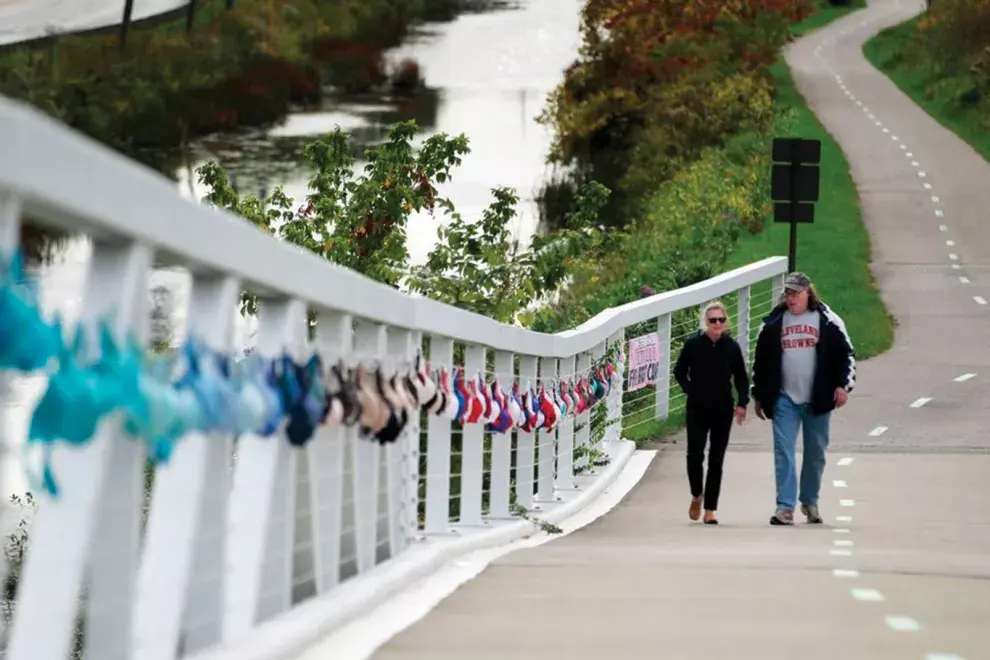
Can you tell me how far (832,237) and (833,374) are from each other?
96.4ft

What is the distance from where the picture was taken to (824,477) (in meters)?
19.7

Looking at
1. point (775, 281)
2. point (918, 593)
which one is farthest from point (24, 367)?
point (775, 281)

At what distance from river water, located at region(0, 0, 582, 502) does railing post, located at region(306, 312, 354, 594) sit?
115 feet

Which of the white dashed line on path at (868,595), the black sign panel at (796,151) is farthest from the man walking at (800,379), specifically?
the black sign panel at (796,151)

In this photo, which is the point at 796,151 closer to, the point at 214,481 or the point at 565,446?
the point at 565,446

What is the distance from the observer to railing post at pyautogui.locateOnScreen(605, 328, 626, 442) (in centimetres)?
2053

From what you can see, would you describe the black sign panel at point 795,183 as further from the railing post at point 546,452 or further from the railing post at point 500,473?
the railing post at point 500,473

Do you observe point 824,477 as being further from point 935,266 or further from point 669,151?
point 669,151

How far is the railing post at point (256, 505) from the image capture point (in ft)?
20.4

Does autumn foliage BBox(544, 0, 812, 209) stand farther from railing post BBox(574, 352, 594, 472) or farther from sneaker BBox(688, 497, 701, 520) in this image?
sneaker BBox(688, 497, 701, 520)

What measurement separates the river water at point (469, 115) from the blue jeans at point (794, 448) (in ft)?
92.9

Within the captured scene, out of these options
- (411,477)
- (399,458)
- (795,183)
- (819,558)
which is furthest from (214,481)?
(795,183)

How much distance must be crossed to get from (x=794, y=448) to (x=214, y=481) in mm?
10220

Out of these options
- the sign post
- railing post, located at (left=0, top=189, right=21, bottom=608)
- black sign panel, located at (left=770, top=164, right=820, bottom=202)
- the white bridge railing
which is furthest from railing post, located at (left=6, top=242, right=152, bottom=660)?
black sign panel, located at (left=770, top=164, right=820, bottom=202)
